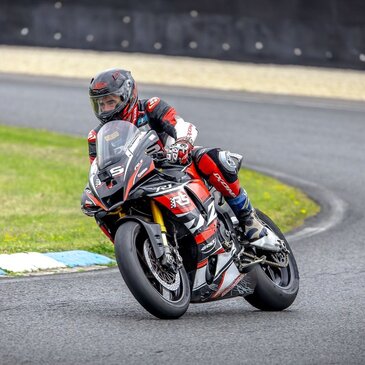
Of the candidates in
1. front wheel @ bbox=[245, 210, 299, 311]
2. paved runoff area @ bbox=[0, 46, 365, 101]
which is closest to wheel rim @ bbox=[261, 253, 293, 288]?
front wheel @ bbox=[245, 210, 299, 311]

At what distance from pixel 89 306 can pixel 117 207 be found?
0.95 metres

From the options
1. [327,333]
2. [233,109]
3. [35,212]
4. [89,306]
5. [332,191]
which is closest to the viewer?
[327,333]

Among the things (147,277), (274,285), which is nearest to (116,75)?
(147,277)

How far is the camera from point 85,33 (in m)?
24.2

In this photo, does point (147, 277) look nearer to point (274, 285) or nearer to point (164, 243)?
point (164, 243)

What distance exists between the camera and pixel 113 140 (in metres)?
7.06

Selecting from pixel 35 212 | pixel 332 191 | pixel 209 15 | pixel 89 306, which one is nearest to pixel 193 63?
pixel 209 15

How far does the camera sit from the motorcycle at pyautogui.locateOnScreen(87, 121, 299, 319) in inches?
270

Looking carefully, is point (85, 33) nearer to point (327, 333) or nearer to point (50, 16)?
point (50, 16)

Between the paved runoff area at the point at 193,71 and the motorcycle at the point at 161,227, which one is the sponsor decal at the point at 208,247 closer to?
the motorcycle at the point at 161,227

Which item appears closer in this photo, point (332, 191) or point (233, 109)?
point (332, 191)

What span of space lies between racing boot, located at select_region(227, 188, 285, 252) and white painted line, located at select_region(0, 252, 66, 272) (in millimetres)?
1887

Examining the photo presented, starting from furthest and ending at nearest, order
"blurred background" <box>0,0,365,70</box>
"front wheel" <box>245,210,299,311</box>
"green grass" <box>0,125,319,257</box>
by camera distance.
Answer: "blurred background" <box>0,0,365,70</box>, "green grass" <box>0,125,319,257</box>, "front wheel" <box>245,210,299,311</box>

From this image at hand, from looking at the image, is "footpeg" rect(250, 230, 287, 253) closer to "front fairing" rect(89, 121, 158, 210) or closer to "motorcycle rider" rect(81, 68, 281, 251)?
"motorcycle rider" rect(81, 68, 281, 251)
